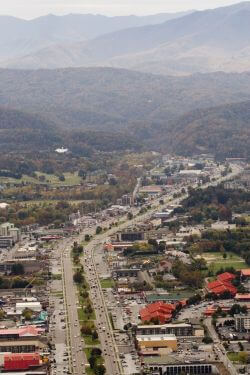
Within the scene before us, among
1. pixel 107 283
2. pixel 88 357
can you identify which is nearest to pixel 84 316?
pixel 88 357

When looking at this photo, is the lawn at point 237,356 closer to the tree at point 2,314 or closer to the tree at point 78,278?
the tree at point 2,314

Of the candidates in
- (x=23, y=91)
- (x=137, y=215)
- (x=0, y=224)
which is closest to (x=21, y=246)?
(x=0, y=224)

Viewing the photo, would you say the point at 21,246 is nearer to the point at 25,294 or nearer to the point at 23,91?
the point at 25,294

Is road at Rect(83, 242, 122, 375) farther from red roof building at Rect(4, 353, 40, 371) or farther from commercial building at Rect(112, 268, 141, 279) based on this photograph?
red roof building at Rect(4, 353, 40, 371)

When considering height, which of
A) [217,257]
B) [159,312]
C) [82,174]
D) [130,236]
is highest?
[159,312]

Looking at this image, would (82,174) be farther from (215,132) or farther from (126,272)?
(126,272)

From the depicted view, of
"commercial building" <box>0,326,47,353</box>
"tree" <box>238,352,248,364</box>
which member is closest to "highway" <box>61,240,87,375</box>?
"commercial building" <box>0,326,47,353</box>
